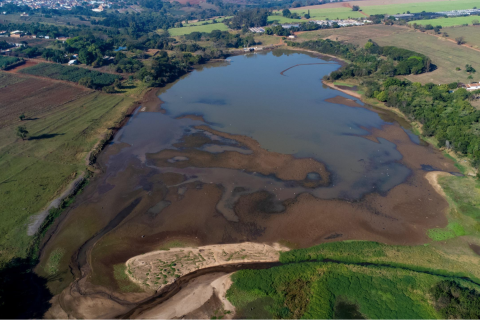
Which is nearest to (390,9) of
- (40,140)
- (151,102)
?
(151,102)

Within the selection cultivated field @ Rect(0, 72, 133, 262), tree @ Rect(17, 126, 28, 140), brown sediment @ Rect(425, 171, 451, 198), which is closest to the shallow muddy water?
brown sediment @ Rect(425, 171, 451, 198)

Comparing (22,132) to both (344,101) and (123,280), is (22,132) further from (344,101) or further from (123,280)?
(344,101)

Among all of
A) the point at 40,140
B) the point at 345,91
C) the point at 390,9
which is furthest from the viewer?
the point at 390,9

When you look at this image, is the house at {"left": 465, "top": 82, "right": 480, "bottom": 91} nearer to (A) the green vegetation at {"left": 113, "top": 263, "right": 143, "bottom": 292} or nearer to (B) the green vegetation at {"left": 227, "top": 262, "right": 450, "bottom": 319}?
(B) the green vegetation at {"left": 227, "top": 262, "right": 450, "bottom": 319}

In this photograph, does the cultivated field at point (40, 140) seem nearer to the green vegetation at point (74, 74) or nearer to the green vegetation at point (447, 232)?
the green vegetation at point (74, 74)

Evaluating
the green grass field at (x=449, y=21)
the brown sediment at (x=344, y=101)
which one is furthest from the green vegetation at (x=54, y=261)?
the green grass field at (x=449, y=21)

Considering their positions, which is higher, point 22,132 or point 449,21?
point 449,21

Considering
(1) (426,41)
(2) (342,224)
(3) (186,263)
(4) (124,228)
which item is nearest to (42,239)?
(4) (124,228)
